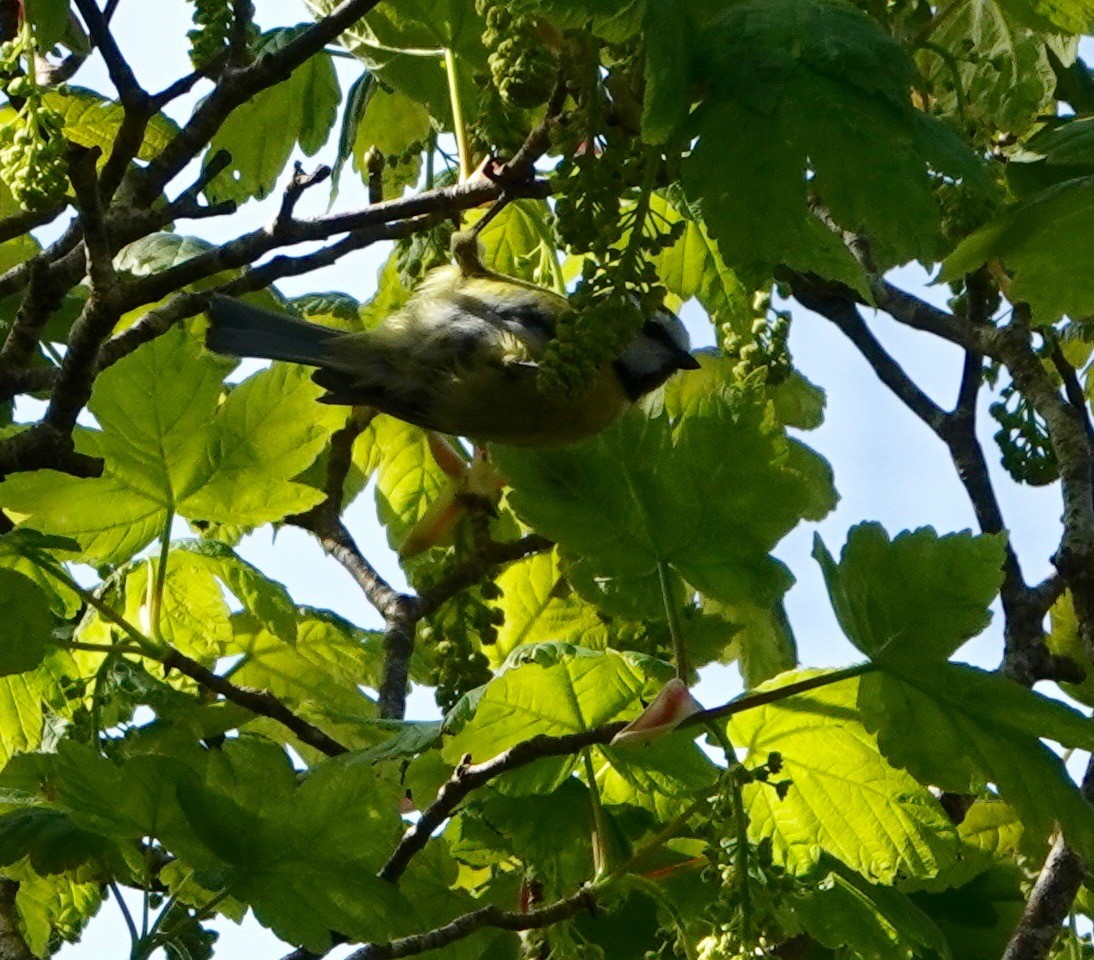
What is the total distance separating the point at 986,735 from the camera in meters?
1.57

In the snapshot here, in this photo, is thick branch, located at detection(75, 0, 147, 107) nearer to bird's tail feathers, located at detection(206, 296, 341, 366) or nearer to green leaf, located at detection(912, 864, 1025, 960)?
bird's tail feathers, located at detection(206, 296, 341, 366)

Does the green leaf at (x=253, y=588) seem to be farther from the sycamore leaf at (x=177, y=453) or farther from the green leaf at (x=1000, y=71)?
the green leaf at (x=1000, y=71)

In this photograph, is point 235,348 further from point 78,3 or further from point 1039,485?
point 1039,485

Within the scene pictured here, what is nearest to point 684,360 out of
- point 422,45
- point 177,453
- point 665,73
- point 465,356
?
point 465,356

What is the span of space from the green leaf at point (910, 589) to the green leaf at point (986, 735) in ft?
0.11

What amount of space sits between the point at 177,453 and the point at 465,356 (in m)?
0.79

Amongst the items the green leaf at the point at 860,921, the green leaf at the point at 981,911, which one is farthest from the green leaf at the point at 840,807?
the green leaf at the point at 981,911

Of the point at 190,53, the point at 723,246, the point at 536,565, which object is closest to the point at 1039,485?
the point at 536,565

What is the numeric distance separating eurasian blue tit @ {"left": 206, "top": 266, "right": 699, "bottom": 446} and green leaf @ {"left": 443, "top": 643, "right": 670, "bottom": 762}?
0.78 metres

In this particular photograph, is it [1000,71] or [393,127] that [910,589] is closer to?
[1000,71]

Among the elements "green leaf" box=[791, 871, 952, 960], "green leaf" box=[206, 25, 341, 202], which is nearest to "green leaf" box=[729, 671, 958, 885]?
"green leaf" box=[791, 871, 952, 960]

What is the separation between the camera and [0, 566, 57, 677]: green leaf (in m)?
1.69

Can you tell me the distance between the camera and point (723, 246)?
1169mm

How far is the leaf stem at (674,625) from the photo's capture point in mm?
1647
